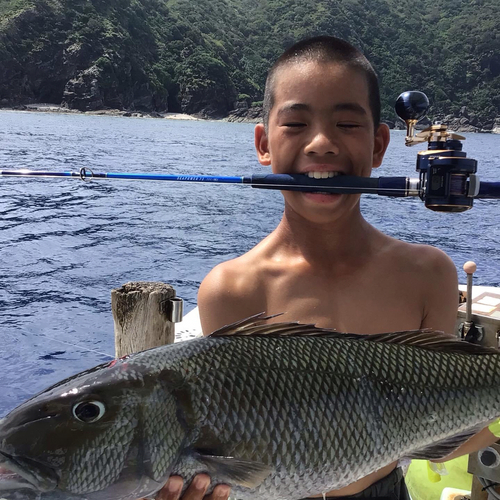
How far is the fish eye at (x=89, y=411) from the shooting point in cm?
129

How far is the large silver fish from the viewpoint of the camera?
4.14 ft

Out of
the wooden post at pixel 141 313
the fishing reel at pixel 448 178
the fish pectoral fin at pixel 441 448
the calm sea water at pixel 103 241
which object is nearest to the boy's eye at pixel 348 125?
the fishing reel at pixel 448 178

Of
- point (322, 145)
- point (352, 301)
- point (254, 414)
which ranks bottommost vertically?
point (254, 414)

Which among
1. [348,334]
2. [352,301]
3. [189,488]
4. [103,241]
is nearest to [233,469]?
[189,488]

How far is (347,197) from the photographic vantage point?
6.97 ft

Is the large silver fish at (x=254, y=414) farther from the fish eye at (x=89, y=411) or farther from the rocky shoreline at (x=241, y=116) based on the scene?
the rocky shoreline at (x=241, y=116)

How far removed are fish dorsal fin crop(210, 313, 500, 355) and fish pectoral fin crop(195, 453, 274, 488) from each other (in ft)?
1.13

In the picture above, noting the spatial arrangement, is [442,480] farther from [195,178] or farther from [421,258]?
[195,178]

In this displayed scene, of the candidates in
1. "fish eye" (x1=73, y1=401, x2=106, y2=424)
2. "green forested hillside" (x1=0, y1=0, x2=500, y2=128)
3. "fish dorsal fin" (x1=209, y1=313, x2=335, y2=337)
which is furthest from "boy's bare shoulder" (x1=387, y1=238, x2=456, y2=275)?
"green forested hillside" (x1=0, y1=0, x2=500, y2=128)

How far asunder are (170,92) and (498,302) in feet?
307

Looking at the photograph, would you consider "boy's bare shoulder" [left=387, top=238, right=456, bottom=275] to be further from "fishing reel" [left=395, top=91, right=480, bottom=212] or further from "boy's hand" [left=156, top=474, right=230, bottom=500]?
"boy's hand" [left=156, top=474, right=230, bottom=500]

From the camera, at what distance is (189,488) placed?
4.30 ft

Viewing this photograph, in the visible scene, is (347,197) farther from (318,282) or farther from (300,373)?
(300,373)

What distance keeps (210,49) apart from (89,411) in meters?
101
